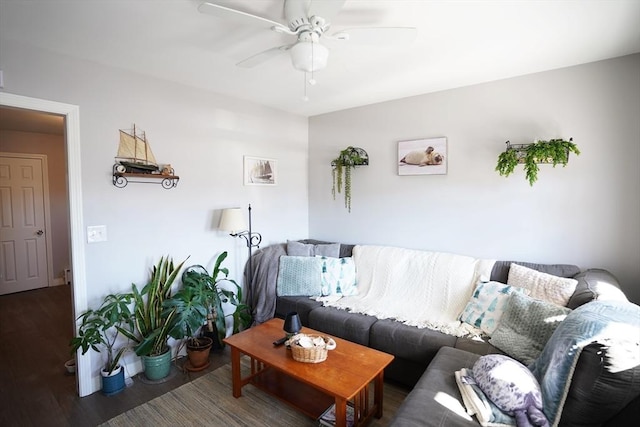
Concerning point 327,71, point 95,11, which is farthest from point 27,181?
point 327,71

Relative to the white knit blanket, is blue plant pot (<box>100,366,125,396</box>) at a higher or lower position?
lower

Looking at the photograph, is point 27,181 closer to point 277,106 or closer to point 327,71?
point 277,106

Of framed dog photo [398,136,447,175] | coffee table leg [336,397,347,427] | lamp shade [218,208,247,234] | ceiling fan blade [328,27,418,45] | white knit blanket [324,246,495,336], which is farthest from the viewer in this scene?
framed dog photo [398,136,447,175]

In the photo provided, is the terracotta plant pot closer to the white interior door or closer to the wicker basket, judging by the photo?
the wicker basket

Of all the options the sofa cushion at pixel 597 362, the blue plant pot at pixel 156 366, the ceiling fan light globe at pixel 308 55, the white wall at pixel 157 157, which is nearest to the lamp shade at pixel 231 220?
the white wall at pixel 157 157

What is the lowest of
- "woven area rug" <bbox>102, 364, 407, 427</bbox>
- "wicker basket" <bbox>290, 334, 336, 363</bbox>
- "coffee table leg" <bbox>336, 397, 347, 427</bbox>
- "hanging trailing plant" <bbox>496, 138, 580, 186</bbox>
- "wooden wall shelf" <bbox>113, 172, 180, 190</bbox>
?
"woven area rug" <bbox>102, 364, 407, 427</bbox>

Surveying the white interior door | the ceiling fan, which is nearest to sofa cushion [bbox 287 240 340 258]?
the ceiling fan

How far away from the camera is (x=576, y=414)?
1.29 m

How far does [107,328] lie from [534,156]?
3501 mm

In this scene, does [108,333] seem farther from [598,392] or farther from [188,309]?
[598,392]

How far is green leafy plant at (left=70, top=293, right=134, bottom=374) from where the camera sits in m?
2.19

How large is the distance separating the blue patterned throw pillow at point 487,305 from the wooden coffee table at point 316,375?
81 cm

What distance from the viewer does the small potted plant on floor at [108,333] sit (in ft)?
7.22

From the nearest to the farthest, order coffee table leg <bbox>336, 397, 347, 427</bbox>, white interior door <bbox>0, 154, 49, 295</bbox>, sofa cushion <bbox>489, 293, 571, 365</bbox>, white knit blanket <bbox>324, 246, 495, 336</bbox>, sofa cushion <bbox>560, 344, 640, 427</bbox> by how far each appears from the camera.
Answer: sofa cushion <bbox>560, 344, 640, 427</bbox> → coffee table leg <bbox>336, 397, 347, 427</bbox> → sofa cushion <bbox>489, 293, 571, 365</bbox> → white knit blanket <bbox>324, 246, 495, 336</bbox> → white interior door <bbox>0, 154, 49, 295</bbox>
